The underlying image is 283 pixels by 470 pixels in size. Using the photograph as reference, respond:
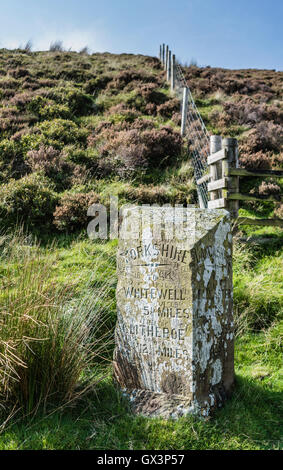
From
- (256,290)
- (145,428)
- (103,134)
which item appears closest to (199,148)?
(103,134)

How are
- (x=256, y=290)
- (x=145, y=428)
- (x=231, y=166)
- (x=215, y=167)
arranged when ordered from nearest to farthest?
1. (x=145, y=428)
2. (x=256, y=290)
3. (x=231, y=166)
4. (x=215, y=167)

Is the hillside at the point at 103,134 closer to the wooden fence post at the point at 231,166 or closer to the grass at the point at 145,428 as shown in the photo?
the wooden fence post at the point at 231,166

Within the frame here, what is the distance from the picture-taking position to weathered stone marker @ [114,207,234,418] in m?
3.01

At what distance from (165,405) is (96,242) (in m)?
3.67

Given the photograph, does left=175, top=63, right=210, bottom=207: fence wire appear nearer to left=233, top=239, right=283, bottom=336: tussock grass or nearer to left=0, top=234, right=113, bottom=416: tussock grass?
left=233, top=239, right=283, bottom=336: tussock grass

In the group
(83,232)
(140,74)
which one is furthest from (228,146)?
(140,74)

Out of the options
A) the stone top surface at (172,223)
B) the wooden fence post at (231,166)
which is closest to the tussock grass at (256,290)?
the wooden fence post at (231,166)

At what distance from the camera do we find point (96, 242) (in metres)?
6.34

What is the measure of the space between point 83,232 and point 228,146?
2974 millimetres

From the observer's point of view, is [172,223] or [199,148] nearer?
[172,223]

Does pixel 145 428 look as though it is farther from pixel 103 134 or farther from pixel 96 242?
pixel 103 134

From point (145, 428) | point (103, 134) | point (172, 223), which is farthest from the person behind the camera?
point (103, 134)

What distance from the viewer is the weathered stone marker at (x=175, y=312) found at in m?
3.01

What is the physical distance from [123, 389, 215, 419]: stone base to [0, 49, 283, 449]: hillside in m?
0.08
